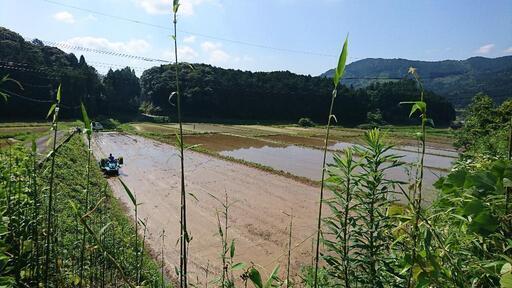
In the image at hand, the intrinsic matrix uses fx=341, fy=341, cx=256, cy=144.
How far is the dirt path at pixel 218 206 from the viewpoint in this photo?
32.4 feet

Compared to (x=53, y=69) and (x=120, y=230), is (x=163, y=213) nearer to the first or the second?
(x=120, y=230)

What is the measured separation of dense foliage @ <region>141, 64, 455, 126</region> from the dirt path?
37.2m

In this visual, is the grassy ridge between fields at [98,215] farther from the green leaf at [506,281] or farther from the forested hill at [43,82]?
the forested hill at [43,82]

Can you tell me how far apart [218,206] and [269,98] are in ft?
178

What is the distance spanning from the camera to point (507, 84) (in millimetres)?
129875

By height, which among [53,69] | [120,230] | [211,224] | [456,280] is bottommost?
[211,224]

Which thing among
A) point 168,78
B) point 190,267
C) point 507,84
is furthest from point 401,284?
point 507,84

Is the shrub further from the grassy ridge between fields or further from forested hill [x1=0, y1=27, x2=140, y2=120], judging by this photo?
the grassy ridge between fields

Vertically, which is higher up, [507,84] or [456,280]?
[507,84]

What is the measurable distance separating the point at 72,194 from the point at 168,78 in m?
51.3

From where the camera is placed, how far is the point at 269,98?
220ft

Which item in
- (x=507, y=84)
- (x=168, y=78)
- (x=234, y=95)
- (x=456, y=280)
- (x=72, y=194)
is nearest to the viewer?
(x=456, y=280)

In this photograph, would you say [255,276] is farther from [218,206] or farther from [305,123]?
[305,123]

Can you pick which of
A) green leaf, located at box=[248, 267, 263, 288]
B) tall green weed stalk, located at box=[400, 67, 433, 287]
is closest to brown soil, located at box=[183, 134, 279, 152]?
green leaf, located at box=[248, 267, 263, 288]
